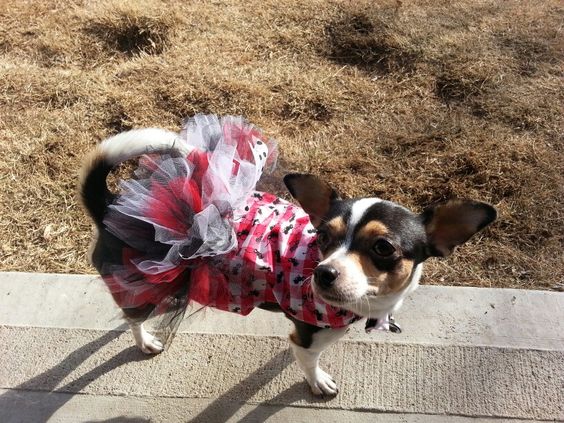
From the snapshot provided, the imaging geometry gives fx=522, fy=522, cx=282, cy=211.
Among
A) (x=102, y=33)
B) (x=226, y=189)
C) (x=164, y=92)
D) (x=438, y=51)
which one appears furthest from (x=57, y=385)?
(x=438, y=51)

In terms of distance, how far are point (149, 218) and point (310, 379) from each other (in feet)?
3.51

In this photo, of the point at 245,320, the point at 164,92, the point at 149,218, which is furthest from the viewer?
the point at 164,92

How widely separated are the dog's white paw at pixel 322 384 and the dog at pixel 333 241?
0.05 meters

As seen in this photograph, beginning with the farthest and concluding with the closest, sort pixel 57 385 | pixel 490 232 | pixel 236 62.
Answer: pixel 236 62 < pixel 490 232 < pixel 57 385

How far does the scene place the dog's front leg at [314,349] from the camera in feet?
Result: 7.28

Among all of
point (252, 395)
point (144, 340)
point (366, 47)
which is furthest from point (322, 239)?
point (366, 47)

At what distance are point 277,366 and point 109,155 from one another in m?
1.30

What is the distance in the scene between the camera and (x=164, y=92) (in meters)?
4.05

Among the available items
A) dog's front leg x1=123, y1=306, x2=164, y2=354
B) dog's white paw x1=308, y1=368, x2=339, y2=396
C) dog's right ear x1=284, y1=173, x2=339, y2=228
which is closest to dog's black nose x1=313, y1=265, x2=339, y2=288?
dog's right ear x1=284, y1=173, x2=339, y2=228

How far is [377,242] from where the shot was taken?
189 centimetres

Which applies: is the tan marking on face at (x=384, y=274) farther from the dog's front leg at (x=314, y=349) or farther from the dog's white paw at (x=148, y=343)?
the dog's white paw at (x=148, y=343)

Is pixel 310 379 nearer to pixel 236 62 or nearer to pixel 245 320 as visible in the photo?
pixel 245 320

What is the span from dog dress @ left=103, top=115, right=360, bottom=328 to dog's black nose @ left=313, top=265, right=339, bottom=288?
0.23 m

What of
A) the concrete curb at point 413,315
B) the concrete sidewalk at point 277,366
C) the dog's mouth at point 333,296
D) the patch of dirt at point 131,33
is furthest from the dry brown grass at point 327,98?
the dog's mouth at point 333,296
